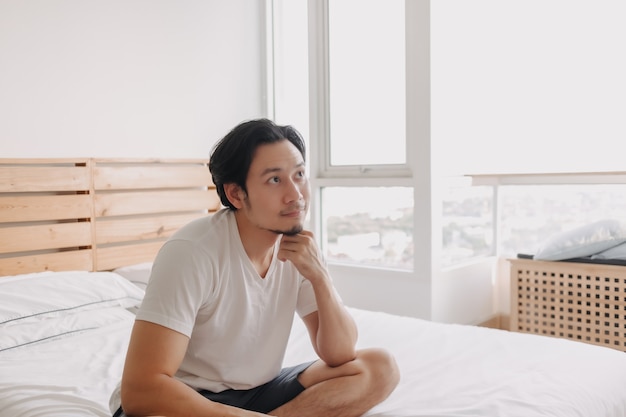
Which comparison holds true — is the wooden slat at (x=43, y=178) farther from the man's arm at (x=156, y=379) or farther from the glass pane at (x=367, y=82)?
the man's arm at (x=156, y=379)

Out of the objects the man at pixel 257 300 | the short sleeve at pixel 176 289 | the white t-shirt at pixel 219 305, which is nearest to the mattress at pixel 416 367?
the man at pixel 257 300

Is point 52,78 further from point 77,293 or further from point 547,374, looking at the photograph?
point 547,374

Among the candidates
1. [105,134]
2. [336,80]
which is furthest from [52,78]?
[336,80]

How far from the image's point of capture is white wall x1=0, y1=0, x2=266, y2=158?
2.63 metres

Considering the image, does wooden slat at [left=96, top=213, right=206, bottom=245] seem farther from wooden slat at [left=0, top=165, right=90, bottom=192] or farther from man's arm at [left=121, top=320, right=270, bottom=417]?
man's arm at [left=121, top=320, right=270, bottom=417]

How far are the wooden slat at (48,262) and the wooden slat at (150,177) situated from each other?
36cm

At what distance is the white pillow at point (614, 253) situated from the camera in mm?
2742

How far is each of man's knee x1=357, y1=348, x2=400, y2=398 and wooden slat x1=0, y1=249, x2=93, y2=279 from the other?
1.81m

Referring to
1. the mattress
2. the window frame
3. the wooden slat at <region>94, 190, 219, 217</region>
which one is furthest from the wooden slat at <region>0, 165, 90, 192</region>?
the window frame

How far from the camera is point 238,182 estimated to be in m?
1.36

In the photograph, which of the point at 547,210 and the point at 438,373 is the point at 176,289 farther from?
the point at 547,210

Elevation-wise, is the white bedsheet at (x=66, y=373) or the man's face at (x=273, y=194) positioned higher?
the man's face at (x=273, y=194)

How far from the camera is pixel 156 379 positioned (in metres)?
1.11

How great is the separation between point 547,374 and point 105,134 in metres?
2.38
